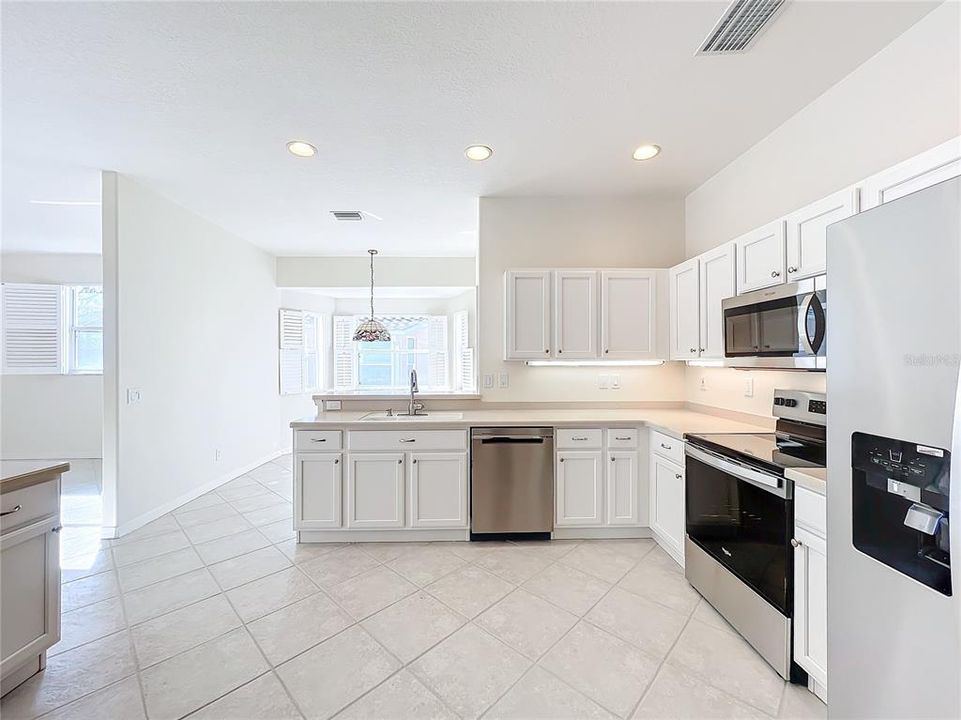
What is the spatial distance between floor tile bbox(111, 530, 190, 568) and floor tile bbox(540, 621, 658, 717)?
2.78 m

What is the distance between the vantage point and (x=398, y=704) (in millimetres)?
1687

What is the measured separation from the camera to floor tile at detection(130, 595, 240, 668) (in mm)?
1990

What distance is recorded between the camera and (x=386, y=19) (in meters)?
1.76

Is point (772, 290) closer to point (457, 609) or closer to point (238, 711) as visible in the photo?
point (457, 609)

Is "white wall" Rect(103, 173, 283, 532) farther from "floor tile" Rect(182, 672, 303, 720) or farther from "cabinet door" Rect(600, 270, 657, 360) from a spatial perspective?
"cabinet door" Rect(600, 270, 657, 360)

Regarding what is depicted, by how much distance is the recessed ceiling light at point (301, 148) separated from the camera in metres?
2.79

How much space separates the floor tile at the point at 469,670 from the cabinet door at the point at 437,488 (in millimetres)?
1043

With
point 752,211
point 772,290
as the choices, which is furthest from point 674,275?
point 772,290

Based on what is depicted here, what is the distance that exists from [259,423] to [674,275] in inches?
203

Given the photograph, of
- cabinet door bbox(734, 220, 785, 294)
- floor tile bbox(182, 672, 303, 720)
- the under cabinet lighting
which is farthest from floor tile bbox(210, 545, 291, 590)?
cabinet door bbox(734, 220, 785, 294)

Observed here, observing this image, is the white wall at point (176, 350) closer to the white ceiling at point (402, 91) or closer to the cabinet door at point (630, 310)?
the white ceiling at point (402, 91)

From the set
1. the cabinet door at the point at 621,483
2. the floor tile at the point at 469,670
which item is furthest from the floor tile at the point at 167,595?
the cabinet door at the point at 621,483

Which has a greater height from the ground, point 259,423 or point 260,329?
point 260,329

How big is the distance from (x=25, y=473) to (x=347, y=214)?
317 centimetres
